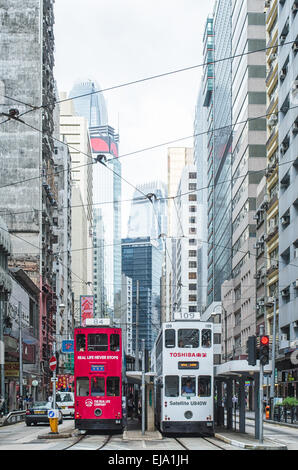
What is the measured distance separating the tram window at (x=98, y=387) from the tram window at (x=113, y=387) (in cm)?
24

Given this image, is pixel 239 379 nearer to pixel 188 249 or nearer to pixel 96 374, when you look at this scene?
pixel 96 374

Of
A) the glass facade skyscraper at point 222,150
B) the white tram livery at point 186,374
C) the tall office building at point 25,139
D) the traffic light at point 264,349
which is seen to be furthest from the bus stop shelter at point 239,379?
the glass facade skyscraper at point 222,150

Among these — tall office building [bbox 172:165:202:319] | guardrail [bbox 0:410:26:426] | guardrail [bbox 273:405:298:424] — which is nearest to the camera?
guardrail [bbox 0:410:26:426]

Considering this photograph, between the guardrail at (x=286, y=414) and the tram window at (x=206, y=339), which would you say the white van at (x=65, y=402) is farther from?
the tram window at (x=206, y=339)

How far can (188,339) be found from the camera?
109ft

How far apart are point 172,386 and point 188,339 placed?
197 centimetres

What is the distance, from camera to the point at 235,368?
3022 cm

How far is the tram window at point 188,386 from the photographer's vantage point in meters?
33.3

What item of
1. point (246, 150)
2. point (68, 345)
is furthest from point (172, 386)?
point (246, 150)

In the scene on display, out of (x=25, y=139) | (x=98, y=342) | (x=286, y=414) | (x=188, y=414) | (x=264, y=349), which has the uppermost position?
(x=25, y=139)

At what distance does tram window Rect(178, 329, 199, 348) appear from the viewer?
33250 millimetres

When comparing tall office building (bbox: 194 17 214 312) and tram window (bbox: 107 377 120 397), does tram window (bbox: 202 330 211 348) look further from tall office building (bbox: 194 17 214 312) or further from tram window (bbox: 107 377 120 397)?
tall office building (bbox: 194 17 214 312)

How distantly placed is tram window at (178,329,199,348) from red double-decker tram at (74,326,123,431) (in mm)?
2538

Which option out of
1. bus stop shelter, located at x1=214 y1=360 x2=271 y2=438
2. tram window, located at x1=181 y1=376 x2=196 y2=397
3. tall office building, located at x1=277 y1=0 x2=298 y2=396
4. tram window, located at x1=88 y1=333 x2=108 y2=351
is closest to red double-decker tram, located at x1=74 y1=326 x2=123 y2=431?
tram window, located at x1=88 y1=333 x2=108 y2=351
